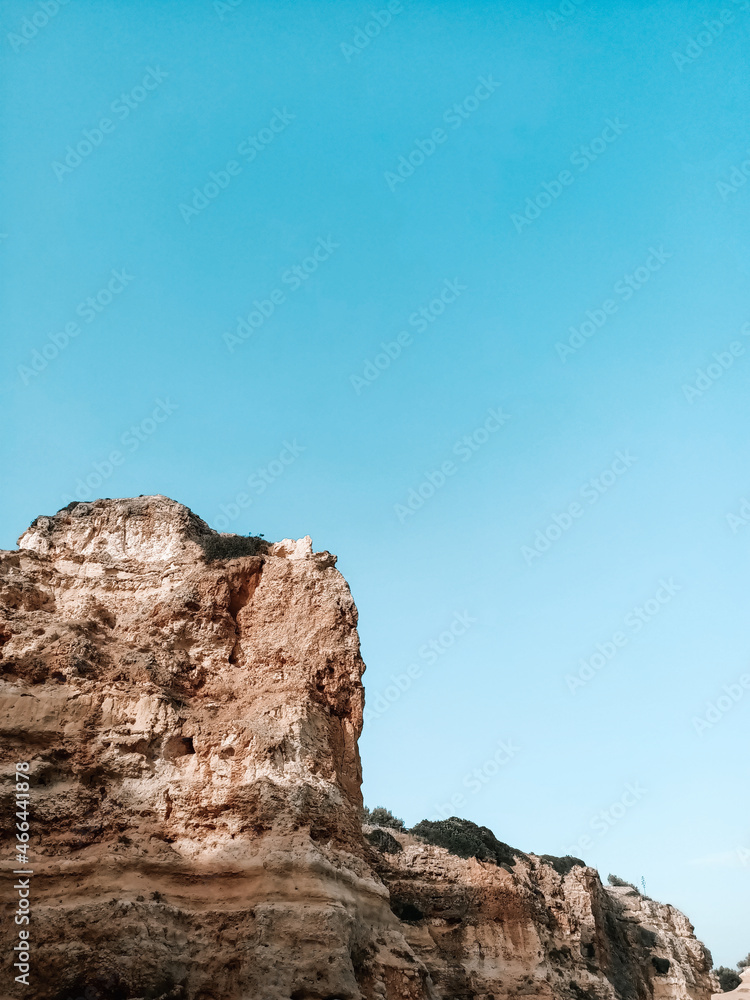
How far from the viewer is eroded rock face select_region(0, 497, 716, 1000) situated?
12.4 meters

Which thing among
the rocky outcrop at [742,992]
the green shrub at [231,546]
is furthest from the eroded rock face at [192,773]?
the rocky outcrop at [742,992]

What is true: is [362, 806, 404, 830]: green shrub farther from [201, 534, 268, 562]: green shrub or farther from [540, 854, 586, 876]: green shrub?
[201, 534, 268, 562]: green shrub

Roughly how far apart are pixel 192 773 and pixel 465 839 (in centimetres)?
1317

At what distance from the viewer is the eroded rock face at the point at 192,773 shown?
40.6ft

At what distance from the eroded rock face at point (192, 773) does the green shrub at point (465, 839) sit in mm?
3133

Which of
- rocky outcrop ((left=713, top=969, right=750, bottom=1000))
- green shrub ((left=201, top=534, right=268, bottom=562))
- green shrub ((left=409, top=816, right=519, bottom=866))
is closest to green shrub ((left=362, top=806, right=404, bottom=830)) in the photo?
green shrub ((left=409, top=816, right=519, bottom=866))

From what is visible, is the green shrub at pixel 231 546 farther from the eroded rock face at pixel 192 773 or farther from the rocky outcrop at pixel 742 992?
the rocky outcrop at pixel 742 992

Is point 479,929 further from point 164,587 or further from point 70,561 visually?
point 70,561

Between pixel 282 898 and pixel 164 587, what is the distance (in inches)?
275

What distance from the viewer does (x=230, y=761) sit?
1439 cm

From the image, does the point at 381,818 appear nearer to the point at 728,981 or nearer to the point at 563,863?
the point at 563,863

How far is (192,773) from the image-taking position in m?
14.4

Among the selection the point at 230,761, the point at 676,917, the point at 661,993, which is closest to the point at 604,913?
the point at 661,993

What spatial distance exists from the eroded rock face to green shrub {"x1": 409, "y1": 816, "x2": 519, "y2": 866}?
3133 mm
